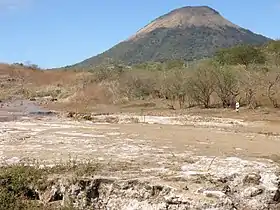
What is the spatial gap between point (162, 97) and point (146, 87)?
2946 mm

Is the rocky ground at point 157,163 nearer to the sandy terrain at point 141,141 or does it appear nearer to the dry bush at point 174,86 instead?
the sandy terrain at point 141,141

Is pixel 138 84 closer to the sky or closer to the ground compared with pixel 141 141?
closer to the sky

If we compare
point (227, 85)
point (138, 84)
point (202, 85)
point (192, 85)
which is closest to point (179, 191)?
point (227, 85)

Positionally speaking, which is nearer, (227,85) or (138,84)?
(227,85)

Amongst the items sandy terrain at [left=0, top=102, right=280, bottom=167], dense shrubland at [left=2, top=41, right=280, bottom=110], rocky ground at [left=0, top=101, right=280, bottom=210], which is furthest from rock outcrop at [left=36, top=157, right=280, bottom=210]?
dense shrubland at [left=2, top=41, right=280, bottom=110]

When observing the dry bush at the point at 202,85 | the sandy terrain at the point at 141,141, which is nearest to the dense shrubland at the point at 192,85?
the dry bush at the point at 202,85

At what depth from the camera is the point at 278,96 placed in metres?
39.6

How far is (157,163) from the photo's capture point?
16219 millimetres

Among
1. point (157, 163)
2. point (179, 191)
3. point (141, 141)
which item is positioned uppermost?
point (141, 141)

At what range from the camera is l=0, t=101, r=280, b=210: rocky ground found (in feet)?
42.5

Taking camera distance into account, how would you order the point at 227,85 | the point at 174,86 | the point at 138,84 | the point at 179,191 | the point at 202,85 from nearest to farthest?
the point at 179,191 → the point at 227,85 → the point at 202,85 → the point at 174,86 → the point at 138,84

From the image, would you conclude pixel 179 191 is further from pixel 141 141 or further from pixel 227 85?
pixel 227 85

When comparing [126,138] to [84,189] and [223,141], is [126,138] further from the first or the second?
[84,189]

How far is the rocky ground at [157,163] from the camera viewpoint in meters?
13.0
